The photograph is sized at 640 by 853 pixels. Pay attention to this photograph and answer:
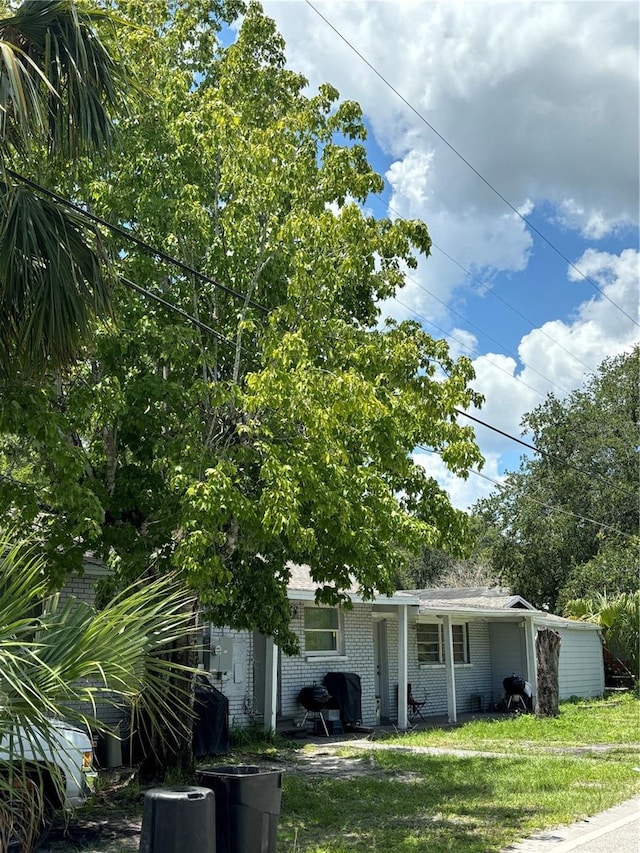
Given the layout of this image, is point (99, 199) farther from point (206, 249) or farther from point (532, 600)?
point (532, 600)

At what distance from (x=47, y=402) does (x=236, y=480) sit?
2.20 metres

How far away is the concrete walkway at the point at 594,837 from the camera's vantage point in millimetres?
8008

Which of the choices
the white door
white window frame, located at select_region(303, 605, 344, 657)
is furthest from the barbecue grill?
the white door

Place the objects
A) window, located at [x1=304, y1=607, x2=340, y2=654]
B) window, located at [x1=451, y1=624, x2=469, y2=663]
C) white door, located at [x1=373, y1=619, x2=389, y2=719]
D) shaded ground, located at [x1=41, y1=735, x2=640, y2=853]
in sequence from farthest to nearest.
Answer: window, located at [x1=451, y1=624, x2=469, y2=663] → white door, located at [x1=373, y1=619, x2=389, y2=719] → window, located at [x1=304, y1=607, x2=340, y2=654] → shaded ground, located at [x1=41, y1=735, x2=640, y2=853]

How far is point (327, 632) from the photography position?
19719 millimetres

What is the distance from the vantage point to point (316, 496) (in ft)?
31.5

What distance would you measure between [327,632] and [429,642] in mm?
5139

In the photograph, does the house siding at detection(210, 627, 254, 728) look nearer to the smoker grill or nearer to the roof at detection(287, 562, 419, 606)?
the roof at detection(287, 562, 419, 606)

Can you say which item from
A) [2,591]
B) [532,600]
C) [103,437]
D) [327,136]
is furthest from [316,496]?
[532,600]

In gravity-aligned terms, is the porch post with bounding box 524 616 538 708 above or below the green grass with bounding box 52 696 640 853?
above

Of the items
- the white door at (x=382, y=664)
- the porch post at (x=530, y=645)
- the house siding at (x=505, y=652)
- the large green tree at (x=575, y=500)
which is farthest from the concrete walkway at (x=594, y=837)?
the large green tree at (x=575, y=500)

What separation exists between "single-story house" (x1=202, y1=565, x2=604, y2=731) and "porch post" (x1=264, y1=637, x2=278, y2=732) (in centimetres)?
2

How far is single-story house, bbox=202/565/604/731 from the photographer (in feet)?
56.2

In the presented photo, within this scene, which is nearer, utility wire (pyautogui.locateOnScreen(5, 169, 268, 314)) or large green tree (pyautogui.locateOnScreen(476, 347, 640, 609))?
utility wire (pyautogui.locateOnScreen(5, 169, 268, 314))
